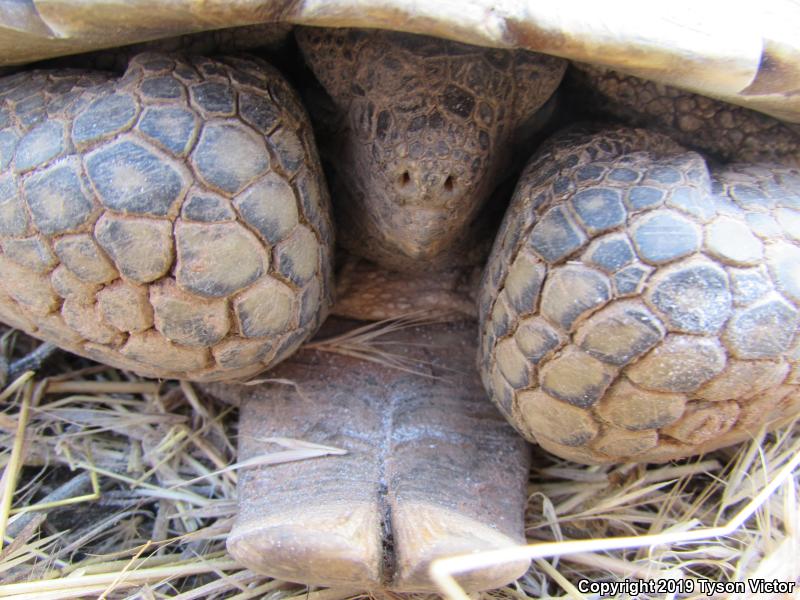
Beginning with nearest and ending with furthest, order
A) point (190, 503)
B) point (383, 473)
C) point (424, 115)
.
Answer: point (424, 115), point (383, 473), point (190, 503)

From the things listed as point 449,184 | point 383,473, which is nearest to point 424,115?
point 449,184

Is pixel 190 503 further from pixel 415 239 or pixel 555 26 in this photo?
pixel 555 26

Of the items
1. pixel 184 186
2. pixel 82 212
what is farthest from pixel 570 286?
pixel 82 212

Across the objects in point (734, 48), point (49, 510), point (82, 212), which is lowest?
point (49, 510)

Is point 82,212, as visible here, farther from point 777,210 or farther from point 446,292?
point 777,210

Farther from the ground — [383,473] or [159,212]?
[159,212]

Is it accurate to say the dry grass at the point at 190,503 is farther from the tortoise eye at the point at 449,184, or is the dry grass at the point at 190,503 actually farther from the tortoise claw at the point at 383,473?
the tortoise eye at the point at 449,184
